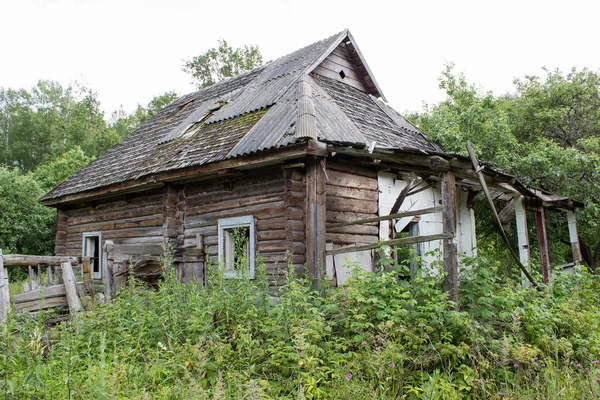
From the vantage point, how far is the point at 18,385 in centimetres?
374

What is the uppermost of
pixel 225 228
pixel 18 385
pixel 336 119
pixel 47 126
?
pixel 47 126

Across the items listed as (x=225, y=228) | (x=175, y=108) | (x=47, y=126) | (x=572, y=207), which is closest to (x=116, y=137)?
(x=47, y=126)

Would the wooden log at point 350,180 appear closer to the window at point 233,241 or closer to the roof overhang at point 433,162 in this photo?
the roof overhang at point 433,162

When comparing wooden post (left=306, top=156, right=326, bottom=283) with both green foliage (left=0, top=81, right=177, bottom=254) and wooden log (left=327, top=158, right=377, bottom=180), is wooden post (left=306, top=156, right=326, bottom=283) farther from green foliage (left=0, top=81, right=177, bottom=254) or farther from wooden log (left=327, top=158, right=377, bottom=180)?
green foliage (left=0, top=81, right=177, bottom=254)

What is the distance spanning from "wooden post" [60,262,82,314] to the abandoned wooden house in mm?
657

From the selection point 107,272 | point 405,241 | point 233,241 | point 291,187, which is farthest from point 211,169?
point 405,241

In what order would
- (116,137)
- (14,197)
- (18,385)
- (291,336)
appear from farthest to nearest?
(116,137) < (14,197) < (291,336) < (18,385)

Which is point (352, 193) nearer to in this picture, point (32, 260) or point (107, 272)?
point (107, 272)

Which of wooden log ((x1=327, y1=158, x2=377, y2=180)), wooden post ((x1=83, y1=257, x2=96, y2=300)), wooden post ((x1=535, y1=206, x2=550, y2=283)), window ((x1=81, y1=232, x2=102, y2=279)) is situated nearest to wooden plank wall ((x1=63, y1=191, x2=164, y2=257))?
window ((x1=81, y1=232, x2=102, y2=279))

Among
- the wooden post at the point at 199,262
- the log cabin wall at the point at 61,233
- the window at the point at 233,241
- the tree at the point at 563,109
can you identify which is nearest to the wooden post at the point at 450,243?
the window at the point at 233,241

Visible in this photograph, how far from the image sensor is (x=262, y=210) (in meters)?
8.09

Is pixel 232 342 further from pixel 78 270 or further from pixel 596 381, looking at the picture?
pixel 78 270

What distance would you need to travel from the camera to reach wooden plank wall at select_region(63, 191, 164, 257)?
32.9 feet

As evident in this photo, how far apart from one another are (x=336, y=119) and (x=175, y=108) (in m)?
8.22
